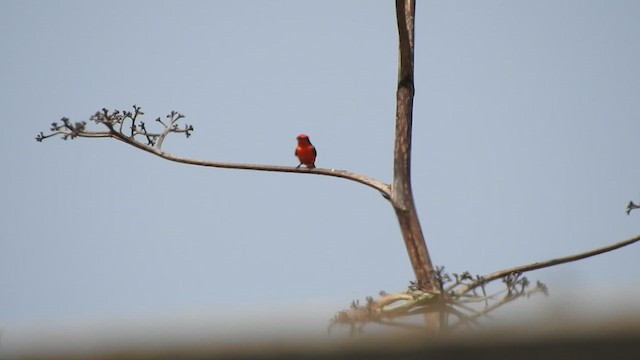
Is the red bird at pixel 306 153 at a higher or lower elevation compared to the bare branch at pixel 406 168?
higher

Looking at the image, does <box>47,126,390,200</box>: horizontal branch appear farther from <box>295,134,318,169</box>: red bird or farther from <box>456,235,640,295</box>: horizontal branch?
<box>295,134,318,169</box>: red bird

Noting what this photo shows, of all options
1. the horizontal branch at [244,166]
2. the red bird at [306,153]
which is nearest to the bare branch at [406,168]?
the horizontal branch at [244,166]

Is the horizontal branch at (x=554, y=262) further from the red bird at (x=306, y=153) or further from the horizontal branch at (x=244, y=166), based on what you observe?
the red bird at (x=306, y=153)

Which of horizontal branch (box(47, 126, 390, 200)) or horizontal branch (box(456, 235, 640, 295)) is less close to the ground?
horizontal branch (box(47, 126, 390, 200))

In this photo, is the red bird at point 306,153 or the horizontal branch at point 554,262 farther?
the red bird at point 306,153

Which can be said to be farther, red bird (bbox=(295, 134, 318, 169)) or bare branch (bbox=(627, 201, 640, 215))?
red bird (bbox=(295, 134, 318, 169))

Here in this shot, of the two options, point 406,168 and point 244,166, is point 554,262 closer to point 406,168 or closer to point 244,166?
point 406,168

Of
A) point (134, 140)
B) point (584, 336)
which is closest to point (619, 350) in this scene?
point (584, 336)

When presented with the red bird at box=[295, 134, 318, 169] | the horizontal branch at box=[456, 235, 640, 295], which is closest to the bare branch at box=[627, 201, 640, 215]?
the horizontal branch at box=[456, 235, 640, 295]

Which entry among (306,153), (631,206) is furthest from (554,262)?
(306,153)

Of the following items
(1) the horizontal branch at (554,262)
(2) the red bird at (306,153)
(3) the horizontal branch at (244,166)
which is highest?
(2) the red bird at (306,153)

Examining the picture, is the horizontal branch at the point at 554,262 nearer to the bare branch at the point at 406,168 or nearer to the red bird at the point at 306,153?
the bare branch at the point at 406,168

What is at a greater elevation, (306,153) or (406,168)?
(306,153)

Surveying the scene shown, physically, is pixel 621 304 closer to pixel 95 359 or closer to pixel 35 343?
pixel 95 359
